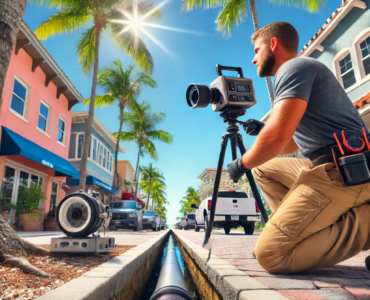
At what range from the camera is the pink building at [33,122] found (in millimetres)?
10109

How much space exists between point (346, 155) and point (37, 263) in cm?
295

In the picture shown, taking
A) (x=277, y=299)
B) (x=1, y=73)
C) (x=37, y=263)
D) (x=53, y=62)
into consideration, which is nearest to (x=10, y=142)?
(x=53, y=62)

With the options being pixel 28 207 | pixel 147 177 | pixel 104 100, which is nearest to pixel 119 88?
pixel 104 100

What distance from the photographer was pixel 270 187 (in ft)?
8.42

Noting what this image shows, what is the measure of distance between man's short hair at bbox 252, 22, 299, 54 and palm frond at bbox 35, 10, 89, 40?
48.5 feet

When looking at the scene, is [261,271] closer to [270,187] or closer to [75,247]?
[270,187]

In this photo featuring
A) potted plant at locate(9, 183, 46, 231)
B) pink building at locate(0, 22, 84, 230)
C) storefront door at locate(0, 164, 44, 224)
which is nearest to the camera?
pink building at locate(0, 22, 84, 230)

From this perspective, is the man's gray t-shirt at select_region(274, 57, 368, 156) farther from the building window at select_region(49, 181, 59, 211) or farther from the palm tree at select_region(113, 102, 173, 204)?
the palm tree at select_region(113, 102, 173, 204)

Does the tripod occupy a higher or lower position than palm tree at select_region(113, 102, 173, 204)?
lower

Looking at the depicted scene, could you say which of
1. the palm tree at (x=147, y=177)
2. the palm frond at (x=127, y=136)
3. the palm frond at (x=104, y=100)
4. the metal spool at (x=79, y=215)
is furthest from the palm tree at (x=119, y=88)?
the palm tree at (x=147, y=177)

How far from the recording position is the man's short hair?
218 centimetres

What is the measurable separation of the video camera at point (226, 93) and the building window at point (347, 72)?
33.9ft

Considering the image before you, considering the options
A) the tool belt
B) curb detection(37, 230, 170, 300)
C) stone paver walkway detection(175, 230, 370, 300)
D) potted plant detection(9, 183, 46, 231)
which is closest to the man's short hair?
the tool belt

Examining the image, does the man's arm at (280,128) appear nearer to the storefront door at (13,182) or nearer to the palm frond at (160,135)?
the storefront door at (13,182)
